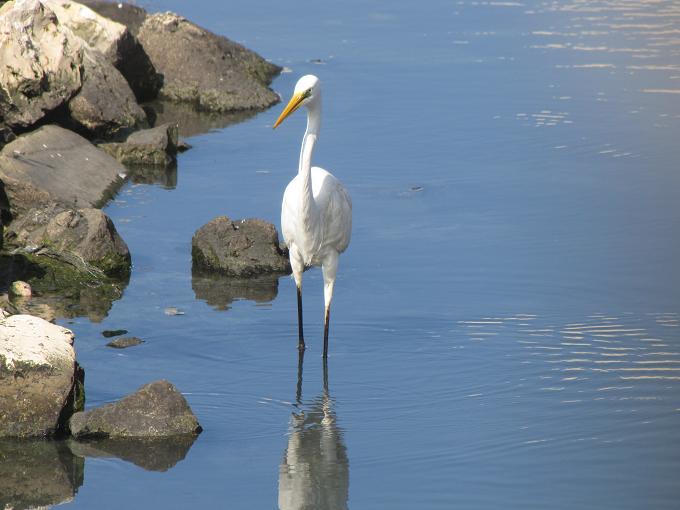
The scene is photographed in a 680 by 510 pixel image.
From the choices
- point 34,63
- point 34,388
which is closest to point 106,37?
point 34,63

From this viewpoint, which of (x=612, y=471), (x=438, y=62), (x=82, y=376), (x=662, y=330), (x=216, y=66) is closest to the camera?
(x=612, y=471)

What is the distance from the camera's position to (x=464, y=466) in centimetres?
744

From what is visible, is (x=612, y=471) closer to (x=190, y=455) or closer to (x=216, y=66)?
(x=190, y=455)

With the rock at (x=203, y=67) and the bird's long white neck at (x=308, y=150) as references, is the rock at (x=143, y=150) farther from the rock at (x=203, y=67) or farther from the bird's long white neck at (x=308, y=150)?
the bird's long white neck at (x=308, y=150)

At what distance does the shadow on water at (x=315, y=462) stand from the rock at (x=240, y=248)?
101 inches

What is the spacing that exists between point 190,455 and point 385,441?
4.04 ft

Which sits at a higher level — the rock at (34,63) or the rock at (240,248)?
the rock at (34,63)

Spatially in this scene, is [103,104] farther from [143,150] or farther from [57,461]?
[57,461]

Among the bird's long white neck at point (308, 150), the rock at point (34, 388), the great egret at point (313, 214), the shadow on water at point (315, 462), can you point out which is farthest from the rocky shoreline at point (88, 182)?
the bird's long white neck at point (308, 150)

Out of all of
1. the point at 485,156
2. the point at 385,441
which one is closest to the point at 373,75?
the point at 485,156

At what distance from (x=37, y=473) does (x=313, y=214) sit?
2997 millimetres

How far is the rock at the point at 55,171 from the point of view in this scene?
11.8 metres

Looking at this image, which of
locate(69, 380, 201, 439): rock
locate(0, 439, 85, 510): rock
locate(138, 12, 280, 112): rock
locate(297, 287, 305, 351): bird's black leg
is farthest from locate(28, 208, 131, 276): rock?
locate(138, 12, 280, 112): rock

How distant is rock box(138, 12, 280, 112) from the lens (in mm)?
17086
